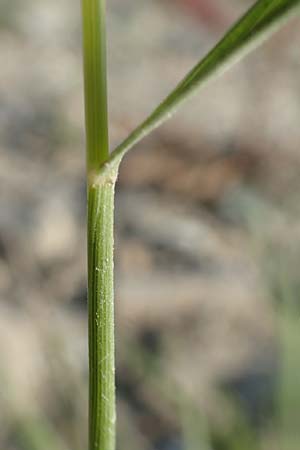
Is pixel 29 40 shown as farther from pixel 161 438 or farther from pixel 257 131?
pixel 161 438

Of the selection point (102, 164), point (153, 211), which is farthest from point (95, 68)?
point (153, 211)

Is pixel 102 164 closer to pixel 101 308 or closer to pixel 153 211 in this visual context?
pixel 101 308

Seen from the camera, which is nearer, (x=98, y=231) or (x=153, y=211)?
(x=98, y=231)

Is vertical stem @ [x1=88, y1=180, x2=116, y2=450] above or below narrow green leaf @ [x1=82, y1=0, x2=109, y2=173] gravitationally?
below

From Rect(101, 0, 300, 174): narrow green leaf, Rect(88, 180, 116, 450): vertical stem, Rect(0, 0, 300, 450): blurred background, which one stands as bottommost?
Rect(88, 180, 116, 450): vertical stem

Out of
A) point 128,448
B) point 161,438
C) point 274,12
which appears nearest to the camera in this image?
point 274,12

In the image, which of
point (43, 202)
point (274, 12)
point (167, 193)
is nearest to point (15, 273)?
point (43, 202)

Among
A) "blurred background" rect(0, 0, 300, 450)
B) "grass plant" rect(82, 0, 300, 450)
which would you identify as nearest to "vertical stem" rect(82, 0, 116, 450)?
"grass plant" rect(82, 0, 300, 450)

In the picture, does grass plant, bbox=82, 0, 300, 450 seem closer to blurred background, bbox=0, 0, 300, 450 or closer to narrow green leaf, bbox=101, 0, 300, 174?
narrow green leaf, bbox=101, 0, 300, 174
